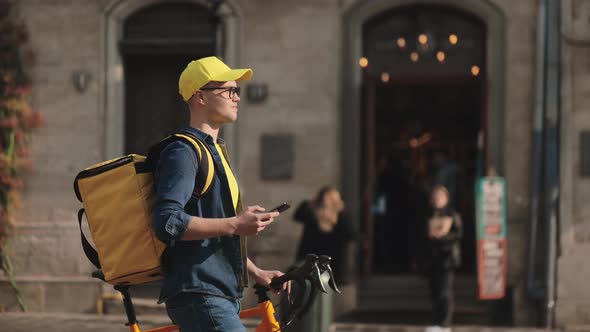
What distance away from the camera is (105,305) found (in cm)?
1262

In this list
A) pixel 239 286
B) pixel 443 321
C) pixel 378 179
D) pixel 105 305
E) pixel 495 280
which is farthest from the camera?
pixel 378 179

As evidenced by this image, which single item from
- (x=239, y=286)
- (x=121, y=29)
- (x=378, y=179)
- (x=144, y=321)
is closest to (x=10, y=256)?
(x=144, y=321)

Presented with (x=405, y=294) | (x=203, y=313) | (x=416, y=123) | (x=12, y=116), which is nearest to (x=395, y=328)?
(x=405, y=294)

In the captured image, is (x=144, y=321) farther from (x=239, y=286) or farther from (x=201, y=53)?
(x=239, y=286)

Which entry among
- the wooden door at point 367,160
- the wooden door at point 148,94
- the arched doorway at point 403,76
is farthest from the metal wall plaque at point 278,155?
the wooden door at point 148,94

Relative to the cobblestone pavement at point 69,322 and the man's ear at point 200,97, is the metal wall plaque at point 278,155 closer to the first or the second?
the cobblestone pavement at point 69,322

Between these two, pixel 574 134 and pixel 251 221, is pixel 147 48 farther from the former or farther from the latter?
pixel 251 221

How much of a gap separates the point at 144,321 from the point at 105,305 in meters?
0.97

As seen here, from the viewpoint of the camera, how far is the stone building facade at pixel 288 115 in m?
12.2

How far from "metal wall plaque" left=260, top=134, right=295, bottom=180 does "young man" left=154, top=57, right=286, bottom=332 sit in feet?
28.3

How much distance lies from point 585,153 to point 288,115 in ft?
11.0

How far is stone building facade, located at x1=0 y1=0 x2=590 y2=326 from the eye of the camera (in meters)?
12.2

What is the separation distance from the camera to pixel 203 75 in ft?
13.1

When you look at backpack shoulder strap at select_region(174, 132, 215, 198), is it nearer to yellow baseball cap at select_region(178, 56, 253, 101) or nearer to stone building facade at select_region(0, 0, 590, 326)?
yellow baseball cap at select_region(178, 56, 253, 101)
